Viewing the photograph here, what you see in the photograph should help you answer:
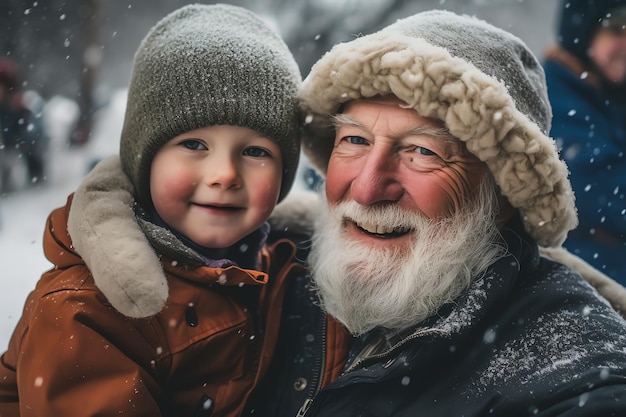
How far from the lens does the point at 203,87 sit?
2041mm

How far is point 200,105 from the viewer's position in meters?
2.01

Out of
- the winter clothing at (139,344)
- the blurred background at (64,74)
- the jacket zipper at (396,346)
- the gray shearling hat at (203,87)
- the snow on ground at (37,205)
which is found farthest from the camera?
Answer: the blurred background at (64,74)

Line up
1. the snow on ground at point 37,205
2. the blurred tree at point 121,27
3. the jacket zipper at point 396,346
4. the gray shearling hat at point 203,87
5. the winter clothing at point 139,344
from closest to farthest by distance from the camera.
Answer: the winter clothing at point 139,344
the jacket zipper at point 396,346
the gray shearling hat at point 203,87
the snow on ground at point 37,205
the blurred tree at point 121,27

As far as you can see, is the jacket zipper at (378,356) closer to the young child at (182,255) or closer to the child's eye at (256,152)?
the young child at (182,255)

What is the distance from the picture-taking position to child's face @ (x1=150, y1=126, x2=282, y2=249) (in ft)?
6.57

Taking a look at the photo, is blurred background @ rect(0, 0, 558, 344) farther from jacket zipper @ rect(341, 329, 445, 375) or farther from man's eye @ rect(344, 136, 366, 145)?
jacket zipper @ rect(341, 329, 445, 375)

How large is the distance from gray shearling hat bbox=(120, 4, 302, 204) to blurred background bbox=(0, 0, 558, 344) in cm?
36

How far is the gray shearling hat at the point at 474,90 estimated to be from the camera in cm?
184

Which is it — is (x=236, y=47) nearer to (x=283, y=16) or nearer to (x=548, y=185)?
(x=548, y=185)

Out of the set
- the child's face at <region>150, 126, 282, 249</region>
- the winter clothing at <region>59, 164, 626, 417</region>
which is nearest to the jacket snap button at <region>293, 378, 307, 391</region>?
the winter clothing at <region>59, 164, 626, 417</region>

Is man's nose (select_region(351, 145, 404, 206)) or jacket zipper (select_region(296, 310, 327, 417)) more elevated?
man's nose (select_region(351, 145, 404, 206))

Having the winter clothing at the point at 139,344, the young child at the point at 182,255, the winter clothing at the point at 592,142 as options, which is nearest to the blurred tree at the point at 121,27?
the young child at the point at 182,255

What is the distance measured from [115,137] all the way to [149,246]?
749 cm

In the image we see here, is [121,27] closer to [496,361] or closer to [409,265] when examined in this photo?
[409,265]
